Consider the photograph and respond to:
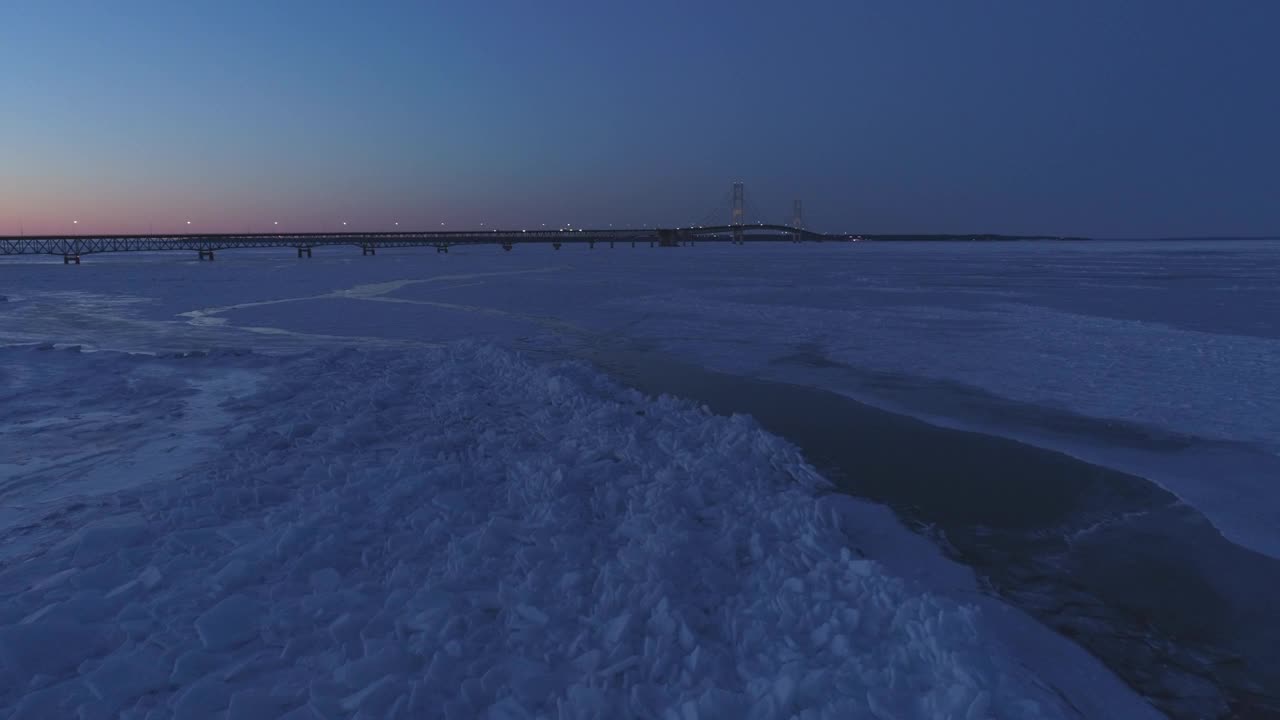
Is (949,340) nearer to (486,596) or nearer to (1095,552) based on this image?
(1095,552)

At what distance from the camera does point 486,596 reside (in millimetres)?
4031

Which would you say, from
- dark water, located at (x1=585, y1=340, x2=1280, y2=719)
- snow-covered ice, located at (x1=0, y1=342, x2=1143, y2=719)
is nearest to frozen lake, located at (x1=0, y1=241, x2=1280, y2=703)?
dark water, located at (x1=585, y1=340, x2=1280, y2=719)

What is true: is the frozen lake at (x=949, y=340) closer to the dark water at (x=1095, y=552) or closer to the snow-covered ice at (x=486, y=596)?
the dark water at (x=1095, y=552)

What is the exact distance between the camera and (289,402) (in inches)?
345

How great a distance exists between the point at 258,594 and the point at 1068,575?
491cm

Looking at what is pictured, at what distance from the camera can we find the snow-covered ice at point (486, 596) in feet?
10.4

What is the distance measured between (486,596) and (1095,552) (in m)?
3.99

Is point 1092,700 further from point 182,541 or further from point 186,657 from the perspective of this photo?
point 182,541

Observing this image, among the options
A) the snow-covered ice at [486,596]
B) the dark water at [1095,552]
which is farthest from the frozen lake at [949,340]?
the snow-covered ice at [486,596]

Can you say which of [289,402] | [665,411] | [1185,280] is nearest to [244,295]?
[289,402]

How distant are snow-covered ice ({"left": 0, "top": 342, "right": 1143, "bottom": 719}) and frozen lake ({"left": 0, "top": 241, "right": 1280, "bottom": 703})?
100cm

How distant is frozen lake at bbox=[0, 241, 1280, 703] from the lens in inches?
250

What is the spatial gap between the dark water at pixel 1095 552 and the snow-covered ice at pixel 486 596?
45cm

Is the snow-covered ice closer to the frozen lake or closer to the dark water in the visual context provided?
the dark water
